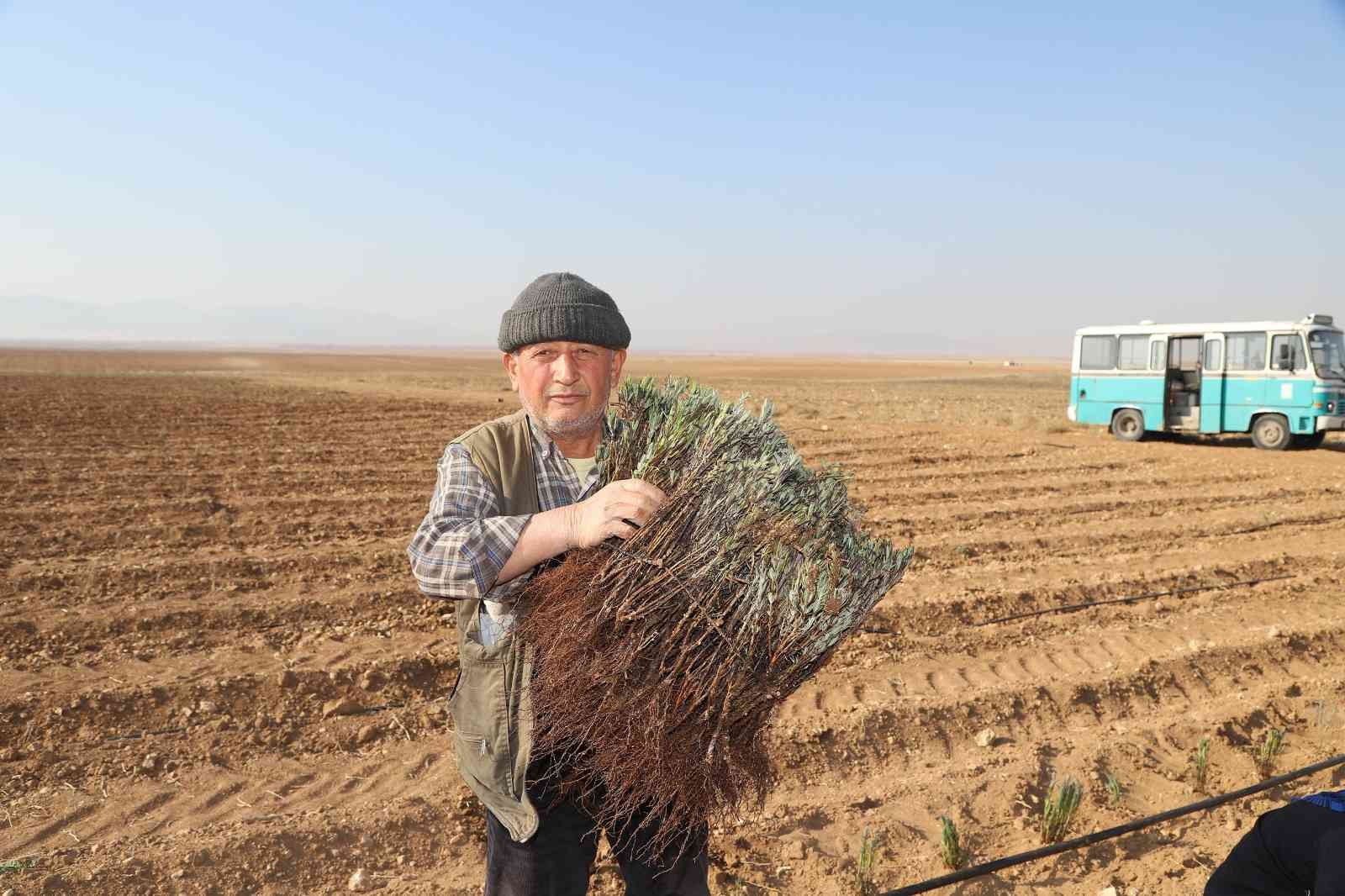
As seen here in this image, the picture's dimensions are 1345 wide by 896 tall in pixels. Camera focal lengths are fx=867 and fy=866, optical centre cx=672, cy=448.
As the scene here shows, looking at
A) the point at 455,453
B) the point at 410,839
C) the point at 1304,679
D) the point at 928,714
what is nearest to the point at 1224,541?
the point at 1304,679

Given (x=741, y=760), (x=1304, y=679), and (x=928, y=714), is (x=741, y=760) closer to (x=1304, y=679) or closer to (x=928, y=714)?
(x=928, y=714)

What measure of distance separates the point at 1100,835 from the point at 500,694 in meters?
2.64

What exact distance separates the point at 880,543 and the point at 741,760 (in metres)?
0.52

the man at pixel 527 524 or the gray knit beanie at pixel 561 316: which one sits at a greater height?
the gray knit beanie at pixel 561 316

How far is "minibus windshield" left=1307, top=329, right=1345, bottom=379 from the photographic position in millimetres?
13727

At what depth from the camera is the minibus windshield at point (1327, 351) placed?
1373cm

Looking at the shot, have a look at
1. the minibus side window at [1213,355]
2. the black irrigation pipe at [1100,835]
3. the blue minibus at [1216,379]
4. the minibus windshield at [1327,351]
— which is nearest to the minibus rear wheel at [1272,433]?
the blue minibus at [1216,379]

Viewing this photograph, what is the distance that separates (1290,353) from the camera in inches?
545

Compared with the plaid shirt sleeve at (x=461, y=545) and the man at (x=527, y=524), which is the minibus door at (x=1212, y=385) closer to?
the man at (x=527, y=524)

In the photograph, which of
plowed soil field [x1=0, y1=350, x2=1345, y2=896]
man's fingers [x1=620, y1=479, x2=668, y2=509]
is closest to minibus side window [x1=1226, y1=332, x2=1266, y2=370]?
plowed soil field [x1=0, y1=350, x2=1345, y2=896]

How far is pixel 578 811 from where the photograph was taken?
6.20 ft

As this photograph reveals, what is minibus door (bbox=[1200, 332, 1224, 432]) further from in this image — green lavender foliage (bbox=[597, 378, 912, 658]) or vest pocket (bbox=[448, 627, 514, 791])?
vest pocket (bbox=[448, 627, 514, 791])

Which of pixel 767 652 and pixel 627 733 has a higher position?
pixel 767 652

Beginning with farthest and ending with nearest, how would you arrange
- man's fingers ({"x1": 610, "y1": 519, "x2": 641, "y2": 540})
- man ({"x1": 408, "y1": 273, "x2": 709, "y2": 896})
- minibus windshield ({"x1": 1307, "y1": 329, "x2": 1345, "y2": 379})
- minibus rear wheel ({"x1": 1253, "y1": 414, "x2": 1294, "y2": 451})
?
minibus rear wheel ({"x1": 1253, "y1": 414, "x2": 1294, "y2": 451})
minibus windshield ({"x1": 1307, "y1": 329, "x2": 1345, "y2": 379})
man ({"x1": 408, "y1": 273, "x2": 709, "y2": 896})
man's fingers ({"x1": 610, "y1": 519, "x2": 641, "y2": 540})
